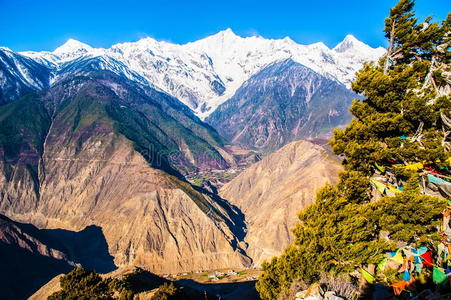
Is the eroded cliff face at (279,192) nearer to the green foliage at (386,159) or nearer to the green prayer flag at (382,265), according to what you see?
the green foliage at (386,159)

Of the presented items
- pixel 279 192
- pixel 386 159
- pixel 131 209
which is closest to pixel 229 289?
pixel 386 159

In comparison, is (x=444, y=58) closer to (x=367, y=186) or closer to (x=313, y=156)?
(x=367, y=186)

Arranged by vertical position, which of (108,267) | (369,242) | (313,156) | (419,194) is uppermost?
(313,156)

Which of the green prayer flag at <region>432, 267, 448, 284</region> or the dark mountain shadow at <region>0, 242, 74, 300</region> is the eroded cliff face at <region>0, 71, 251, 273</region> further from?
the green prayer flag at <region>432, 267, 448, 284</region>

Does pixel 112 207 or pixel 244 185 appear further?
pixel 244 185

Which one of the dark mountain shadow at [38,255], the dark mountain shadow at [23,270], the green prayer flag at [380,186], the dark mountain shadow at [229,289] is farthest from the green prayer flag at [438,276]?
the dark mountain shadow at [38,255]

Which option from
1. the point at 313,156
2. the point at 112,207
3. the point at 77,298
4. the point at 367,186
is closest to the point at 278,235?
the point at 313,156
